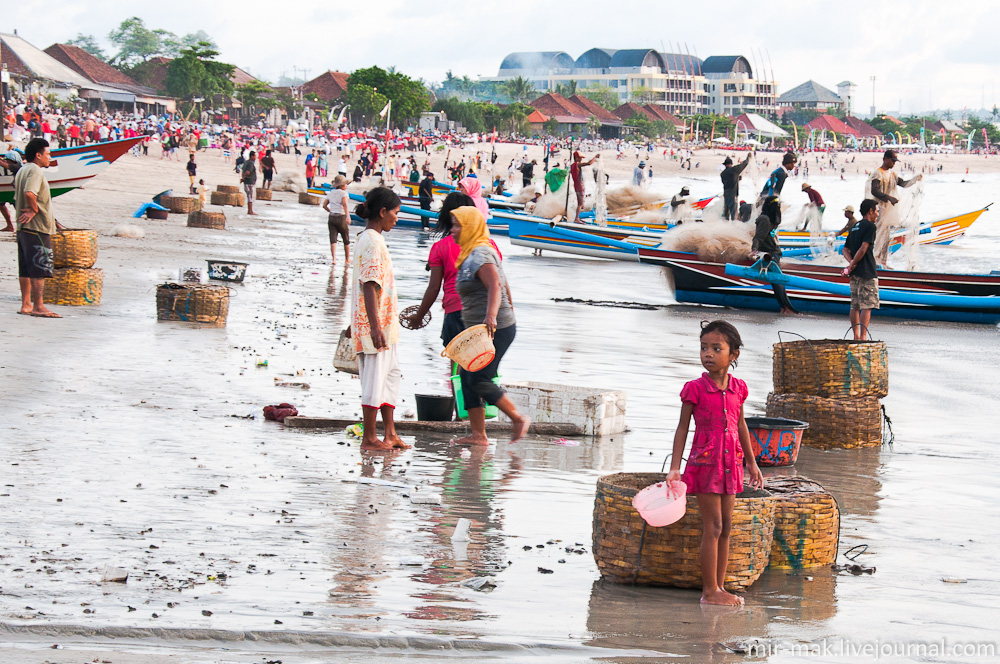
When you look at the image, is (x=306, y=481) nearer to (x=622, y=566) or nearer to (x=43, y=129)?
(x=622, y=566)

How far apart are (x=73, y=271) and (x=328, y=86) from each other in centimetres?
10000

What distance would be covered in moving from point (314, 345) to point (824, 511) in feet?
23.7

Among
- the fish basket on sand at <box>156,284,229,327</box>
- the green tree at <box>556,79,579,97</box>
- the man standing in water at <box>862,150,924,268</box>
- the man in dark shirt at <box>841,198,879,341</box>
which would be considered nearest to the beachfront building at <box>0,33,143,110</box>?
the fish basket on sand at <box>156,284,229,327</box>

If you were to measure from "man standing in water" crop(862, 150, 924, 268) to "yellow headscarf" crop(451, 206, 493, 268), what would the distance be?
25.0 ft

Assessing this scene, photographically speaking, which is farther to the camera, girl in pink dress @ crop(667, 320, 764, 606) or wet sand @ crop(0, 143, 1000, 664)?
girl in pink dress @ crop(667, 320, 764, 606)

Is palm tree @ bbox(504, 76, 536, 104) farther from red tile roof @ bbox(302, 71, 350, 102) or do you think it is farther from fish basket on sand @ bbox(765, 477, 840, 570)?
fish basket on sand @ bbox(765, 477, 840, 570)

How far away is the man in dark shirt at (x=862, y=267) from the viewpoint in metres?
11.8

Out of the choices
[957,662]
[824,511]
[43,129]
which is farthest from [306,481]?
[43,129]

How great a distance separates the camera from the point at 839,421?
8094 mm

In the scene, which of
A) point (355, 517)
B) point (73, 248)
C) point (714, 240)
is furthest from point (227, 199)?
point (355, 517)

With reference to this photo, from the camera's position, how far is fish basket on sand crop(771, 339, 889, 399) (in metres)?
8.33

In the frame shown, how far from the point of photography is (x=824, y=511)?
17.0 feet

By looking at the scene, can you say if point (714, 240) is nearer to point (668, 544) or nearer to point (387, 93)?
point (668, 544)

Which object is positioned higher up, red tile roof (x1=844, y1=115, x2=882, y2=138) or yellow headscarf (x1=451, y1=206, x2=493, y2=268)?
red tile roof (x1=844, y1=115, x2=882, y2=138)
